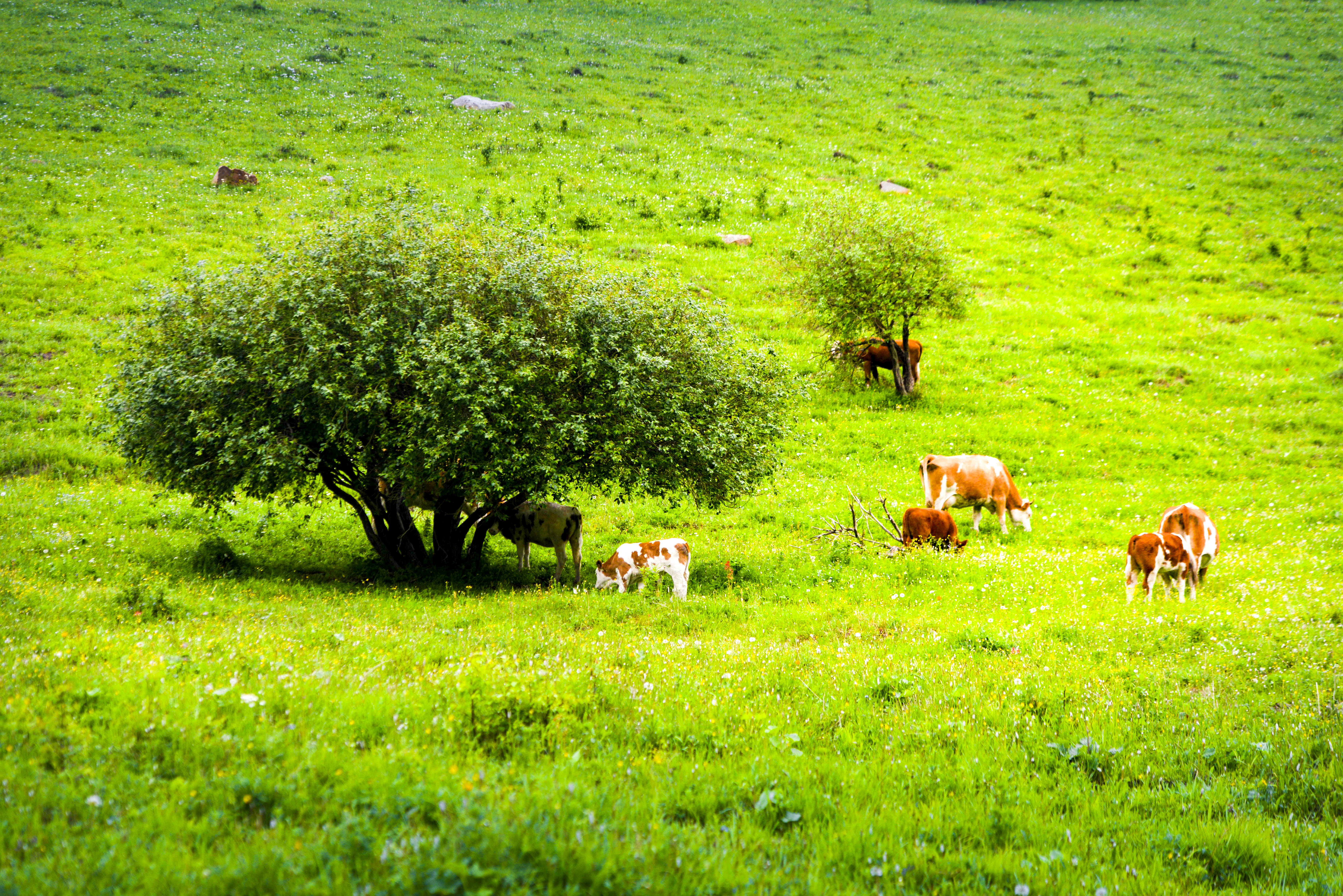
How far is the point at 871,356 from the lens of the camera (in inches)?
1222

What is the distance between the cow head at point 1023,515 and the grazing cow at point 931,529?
294 centimetres

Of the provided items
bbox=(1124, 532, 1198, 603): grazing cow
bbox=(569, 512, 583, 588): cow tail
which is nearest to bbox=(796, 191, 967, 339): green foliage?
bbox=(569, 512, 583, 588): cow tail

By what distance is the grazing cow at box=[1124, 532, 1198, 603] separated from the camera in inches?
594

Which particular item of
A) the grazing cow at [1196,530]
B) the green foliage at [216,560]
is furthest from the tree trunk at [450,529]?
the grazing cow at [1196,530]

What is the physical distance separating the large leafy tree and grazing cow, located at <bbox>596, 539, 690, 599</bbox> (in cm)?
117

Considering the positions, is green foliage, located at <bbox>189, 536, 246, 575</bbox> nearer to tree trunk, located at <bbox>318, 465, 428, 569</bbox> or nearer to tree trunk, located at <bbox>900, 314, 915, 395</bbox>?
tree trunk, located at <bbox>318, 465, 428, 569</bbox>

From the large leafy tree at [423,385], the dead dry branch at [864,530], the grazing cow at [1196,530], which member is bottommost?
the dead dry branch at [864,530]

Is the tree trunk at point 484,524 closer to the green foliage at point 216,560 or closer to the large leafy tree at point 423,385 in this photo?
the large leafy tree at point 423,385

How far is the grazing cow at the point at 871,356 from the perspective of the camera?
30.5 m

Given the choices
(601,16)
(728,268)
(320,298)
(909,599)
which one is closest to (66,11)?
(601,16)

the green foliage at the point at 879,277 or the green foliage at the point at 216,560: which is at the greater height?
the green foliage at the point at 879,277

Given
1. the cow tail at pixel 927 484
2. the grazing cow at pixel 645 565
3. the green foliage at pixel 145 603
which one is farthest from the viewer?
the cow tail at pixel 927 484

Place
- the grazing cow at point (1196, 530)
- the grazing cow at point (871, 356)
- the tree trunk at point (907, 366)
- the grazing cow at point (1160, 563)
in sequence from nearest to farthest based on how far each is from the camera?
the grazing cow at point (1160, 563), the grazing cow at point (1196, 530), the tree trunk at point (907, 366), the grazing cow at point (871, 356)

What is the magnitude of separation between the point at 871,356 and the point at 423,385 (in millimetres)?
20418
